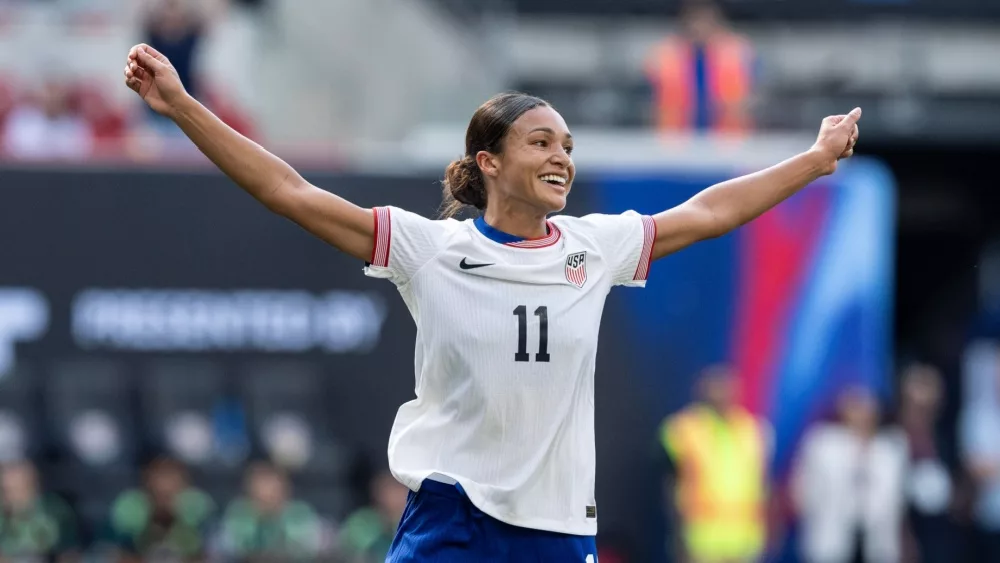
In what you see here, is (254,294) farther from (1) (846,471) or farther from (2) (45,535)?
(1) (846,471)

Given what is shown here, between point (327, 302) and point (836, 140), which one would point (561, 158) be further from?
point (327, 302)

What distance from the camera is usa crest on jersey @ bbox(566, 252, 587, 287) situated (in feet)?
16.9

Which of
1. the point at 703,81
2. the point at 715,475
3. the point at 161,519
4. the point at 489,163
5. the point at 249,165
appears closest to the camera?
the point at 249,165

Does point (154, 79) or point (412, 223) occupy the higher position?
point (154, 79)

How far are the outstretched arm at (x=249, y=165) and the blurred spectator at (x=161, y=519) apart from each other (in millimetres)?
6967

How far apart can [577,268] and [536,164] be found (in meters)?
0.34

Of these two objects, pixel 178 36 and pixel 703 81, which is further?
pixel 703 81

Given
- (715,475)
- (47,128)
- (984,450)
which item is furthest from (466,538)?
(984,450)

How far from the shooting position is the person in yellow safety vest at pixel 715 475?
42.7ft

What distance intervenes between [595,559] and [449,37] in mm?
10435

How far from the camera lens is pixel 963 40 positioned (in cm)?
1952

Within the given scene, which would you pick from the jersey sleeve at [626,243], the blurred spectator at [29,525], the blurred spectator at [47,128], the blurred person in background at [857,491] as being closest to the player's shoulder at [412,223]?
the jersey sleeve at [626,243]

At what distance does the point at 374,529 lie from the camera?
38.9 feet

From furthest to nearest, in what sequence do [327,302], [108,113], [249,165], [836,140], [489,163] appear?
[108,113] < [327,302] < [836,140] < [489,163] < [249,165]
